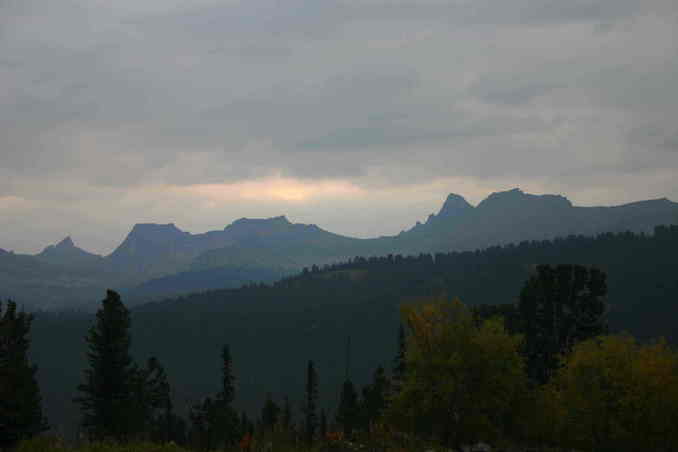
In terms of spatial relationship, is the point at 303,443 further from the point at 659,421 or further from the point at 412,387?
the point at 659,421

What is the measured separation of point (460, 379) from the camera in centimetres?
3553

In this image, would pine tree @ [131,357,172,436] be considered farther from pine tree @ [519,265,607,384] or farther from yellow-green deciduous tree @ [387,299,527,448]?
pine tree @ [519,265,607,384]

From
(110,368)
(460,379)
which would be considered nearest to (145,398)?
(110,368)

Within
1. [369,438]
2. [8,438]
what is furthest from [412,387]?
[8,438]

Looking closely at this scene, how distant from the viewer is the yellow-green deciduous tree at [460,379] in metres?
35.3

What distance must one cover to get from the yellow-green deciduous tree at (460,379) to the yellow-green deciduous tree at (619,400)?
3539 mm

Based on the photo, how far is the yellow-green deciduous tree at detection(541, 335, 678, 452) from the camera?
33.9 metres

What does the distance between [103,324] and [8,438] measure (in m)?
31.3

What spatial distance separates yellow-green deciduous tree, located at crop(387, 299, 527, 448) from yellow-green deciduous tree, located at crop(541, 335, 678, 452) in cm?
354

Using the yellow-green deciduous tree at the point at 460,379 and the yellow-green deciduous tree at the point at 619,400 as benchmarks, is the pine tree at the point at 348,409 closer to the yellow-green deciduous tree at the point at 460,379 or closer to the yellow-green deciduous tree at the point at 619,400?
the yellow-green deciduous tree at the point at 460,379

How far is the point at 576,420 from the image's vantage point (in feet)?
113

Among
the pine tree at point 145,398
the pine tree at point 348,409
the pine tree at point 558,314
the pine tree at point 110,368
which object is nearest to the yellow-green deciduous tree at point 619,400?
the pine tree at point 558,314

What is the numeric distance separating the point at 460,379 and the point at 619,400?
8306 mm

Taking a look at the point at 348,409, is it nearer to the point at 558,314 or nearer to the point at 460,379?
the point at 558,314
